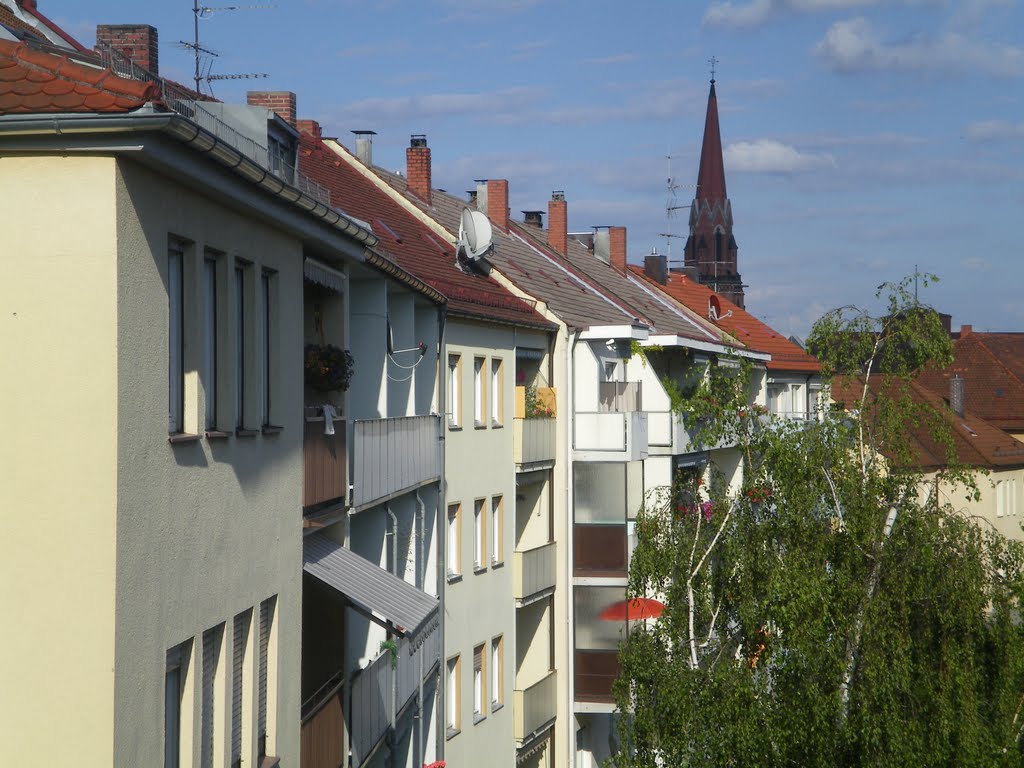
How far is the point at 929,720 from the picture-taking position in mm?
17469

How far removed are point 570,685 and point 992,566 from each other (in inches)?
494

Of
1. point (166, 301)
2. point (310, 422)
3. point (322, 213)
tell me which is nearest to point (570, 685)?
point (310, 422)

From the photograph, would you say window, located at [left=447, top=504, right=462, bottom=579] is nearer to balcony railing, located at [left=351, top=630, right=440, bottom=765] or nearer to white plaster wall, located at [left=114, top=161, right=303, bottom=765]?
balcony railing, located at [left=351, top=630, right=440, bottom=765]

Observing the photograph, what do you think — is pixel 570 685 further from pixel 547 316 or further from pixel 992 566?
pixel 992 566

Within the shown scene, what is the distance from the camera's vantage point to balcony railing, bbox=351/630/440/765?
49.7ft

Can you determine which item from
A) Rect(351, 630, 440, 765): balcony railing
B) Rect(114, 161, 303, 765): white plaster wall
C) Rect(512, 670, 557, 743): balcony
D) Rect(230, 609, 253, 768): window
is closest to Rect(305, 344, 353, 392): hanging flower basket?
Rect(114, 161, 303, 765): white plaster wall

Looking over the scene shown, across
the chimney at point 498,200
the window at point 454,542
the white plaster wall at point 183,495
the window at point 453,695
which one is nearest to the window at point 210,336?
the white plaster wall at point 183,495

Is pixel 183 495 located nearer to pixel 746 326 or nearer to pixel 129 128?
pixel 129 128

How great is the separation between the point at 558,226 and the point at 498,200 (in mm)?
3477

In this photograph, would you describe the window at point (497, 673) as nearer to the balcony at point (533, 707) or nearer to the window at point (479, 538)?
the balcony at point (533, 707)

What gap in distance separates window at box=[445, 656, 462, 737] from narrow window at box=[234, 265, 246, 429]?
14.2m

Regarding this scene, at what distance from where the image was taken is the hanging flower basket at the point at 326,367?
14312 millimetres

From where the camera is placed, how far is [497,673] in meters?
27.4

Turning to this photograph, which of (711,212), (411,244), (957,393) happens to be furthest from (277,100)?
(711,212)
